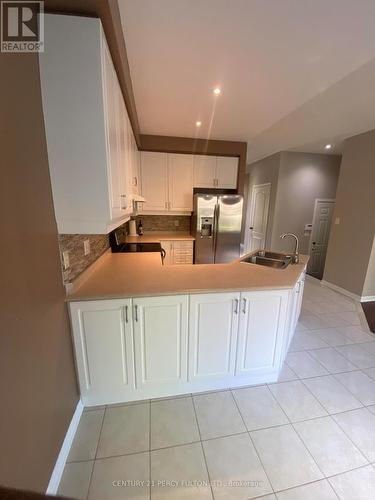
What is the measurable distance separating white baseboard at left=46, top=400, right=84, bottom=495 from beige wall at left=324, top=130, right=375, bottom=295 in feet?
13.8

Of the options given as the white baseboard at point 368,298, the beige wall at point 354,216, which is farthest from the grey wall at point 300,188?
the white baseboard at point 368,298

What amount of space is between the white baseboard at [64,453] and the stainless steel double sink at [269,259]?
76.9 inches

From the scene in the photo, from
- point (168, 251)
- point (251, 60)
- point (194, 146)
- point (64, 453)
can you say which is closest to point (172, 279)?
point (64, 453)

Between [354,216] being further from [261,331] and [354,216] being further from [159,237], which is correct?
[159,237]

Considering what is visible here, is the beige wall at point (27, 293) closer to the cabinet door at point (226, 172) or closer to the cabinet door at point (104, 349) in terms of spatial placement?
the cabinet door at point (104, 349)

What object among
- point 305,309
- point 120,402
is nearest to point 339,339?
point 305,309

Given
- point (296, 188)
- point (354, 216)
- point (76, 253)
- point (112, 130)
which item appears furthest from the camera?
point (296, 188)

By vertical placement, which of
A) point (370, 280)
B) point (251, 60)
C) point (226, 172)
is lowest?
point (370, 280)

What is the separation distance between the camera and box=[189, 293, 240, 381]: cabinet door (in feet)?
5.29

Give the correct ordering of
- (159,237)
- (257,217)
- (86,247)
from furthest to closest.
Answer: (257,217) < (159,237) < (86,247)

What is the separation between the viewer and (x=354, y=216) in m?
3.66

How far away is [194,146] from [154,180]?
36.4 inches

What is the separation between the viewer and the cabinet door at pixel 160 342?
1540 millimetres

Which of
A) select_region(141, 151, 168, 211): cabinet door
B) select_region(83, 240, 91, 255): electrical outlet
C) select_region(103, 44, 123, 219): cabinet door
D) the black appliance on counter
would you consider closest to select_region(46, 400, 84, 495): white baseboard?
select_region(83, 240, 91, 255): electrical outlet
